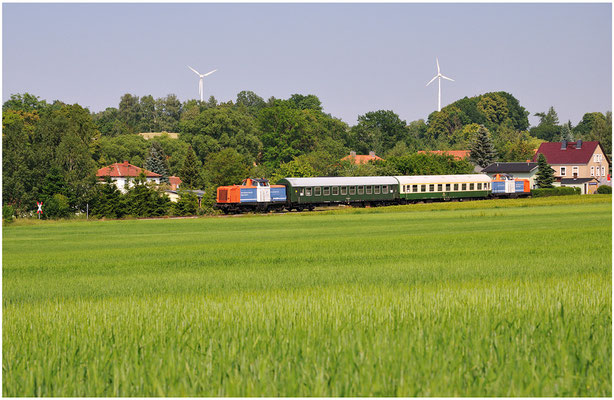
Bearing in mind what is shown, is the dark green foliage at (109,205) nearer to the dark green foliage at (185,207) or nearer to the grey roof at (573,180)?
A: the dark green foliage at (185,207)

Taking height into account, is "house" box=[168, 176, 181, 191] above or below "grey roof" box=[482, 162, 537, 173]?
below

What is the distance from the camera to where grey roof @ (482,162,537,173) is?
134000mm

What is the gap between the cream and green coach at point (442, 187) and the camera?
8938cm

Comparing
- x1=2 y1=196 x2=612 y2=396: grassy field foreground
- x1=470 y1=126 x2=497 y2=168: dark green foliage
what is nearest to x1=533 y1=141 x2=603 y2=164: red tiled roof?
x1=470 y1=126 x2=497 y2=168: dark green foliage

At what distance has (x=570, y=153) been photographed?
5787 inches

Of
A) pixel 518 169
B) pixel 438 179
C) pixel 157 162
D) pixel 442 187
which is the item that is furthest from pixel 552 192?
pixel 157 162

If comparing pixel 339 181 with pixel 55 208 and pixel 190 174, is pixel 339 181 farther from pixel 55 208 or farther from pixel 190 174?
pixel 190 174

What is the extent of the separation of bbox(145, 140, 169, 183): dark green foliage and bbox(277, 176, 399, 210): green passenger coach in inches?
2598

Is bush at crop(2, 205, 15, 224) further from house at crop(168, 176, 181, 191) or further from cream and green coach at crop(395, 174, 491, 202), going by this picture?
house at crop(168, 176, 181, 191)

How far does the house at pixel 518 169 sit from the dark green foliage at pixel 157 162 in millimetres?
63320

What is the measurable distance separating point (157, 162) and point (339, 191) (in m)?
73.4

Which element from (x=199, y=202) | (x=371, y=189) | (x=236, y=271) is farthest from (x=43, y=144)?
(x=236, y=271)

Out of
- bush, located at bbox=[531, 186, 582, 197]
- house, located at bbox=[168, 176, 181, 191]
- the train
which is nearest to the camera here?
the train

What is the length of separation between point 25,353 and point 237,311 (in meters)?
3.63
